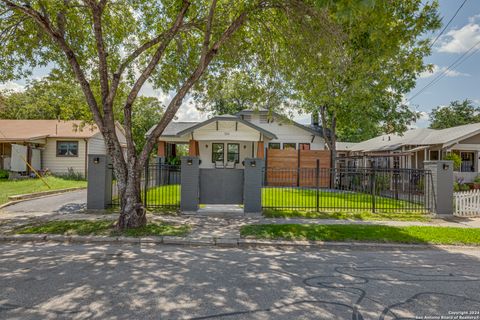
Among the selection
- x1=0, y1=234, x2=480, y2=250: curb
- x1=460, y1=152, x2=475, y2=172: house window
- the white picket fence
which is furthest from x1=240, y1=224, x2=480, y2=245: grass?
x1=460, y1=152, x2=475, y2=172: house window

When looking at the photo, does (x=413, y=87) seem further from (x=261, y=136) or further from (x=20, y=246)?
(x=20, y=246)

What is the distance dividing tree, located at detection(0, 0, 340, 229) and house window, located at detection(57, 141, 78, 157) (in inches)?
429

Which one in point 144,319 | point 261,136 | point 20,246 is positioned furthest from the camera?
point 261,136

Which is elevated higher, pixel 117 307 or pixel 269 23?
pixel 269 23

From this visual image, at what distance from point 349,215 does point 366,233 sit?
2384 mm

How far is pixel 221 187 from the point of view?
431 inches

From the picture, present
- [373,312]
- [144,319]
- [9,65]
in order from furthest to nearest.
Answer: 1. [9,65]
2. [373,312]
3. [144,319]

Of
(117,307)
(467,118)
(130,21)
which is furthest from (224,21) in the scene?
(467,118)

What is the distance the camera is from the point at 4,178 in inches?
781

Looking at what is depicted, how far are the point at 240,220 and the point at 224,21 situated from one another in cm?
669

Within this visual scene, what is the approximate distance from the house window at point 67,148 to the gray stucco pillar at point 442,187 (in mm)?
22165

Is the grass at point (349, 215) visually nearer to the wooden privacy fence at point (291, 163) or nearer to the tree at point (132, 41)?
the tree at point (132, 41)

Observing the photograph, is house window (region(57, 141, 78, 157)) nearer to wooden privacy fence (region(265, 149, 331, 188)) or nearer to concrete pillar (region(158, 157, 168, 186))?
concrete pillar (region(158, 157, 168, 186))

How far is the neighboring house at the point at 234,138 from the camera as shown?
19234 millimetres
